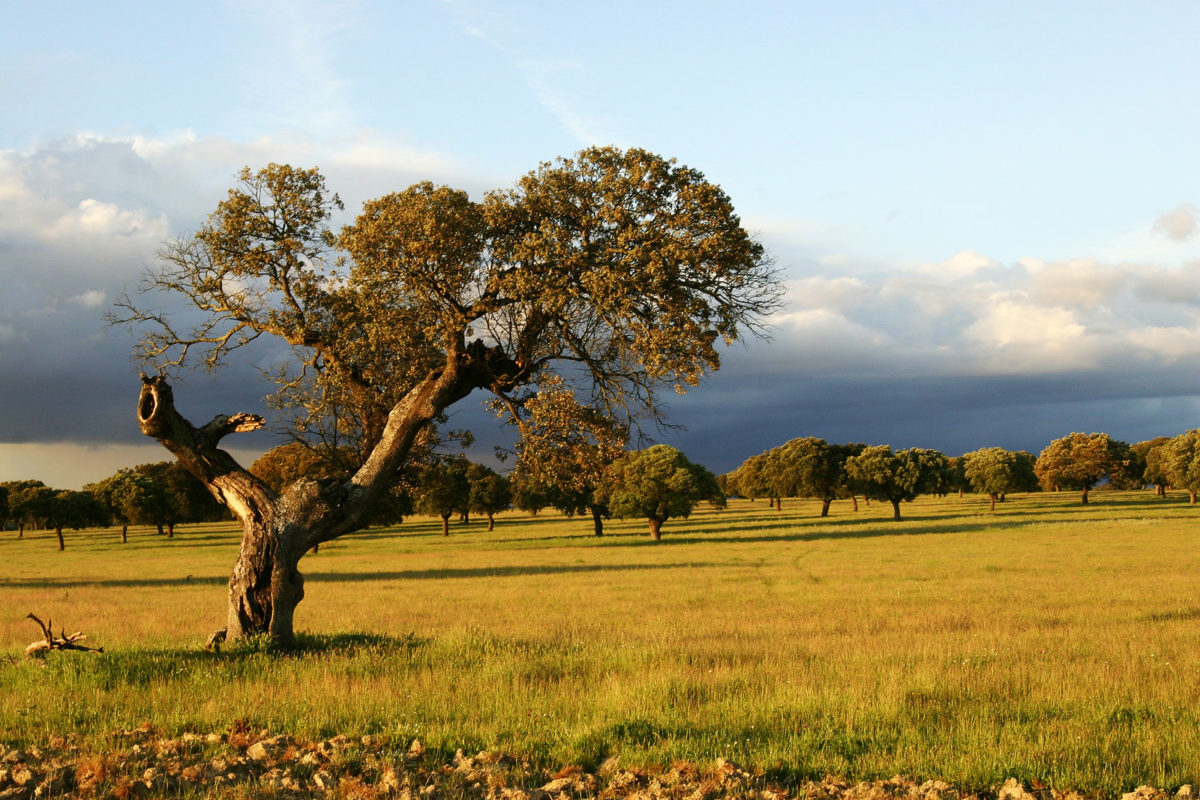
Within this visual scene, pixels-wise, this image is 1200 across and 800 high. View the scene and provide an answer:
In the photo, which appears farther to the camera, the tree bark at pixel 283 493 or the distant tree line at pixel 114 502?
the distant tree line at pixel 114 502

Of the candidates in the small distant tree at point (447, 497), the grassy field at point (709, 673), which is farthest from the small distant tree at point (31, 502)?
the grassy field at point (709, 673)

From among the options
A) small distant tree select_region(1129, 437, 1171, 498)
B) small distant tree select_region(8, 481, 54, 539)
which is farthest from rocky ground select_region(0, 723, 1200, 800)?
small distant tree select_region(1129, 437, 1171, 498)

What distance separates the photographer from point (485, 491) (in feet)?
340

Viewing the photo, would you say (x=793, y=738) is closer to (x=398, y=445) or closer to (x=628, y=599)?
(x=398, y=445)

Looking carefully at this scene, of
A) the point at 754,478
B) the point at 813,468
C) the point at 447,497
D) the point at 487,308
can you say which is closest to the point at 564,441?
the point at 487,308

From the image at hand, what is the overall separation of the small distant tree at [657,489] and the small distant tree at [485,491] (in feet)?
93.5

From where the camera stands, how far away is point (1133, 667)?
15477 mm

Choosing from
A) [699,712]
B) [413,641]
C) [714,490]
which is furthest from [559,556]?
[699,712]

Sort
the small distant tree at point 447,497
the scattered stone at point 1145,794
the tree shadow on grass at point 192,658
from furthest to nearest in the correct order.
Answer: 1. the small distant tree at point 447,497
2. the tree shadow on grass at point 192,658
3. the scattered stone at point 1145,794

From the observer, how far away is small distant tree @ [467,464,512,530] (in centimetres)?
10344

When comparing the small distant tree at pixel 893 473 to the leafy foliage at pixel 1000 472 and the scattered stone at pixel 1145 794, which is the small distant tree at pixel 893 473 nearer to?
the leafy foliage at pixel 1000 472

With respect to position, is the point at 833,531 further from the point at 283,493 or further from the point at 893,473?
the point at 283,493

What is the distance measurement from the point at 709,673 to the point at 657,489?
62.4 m

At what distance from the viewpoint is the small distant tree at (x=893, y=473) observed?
97.4 m
